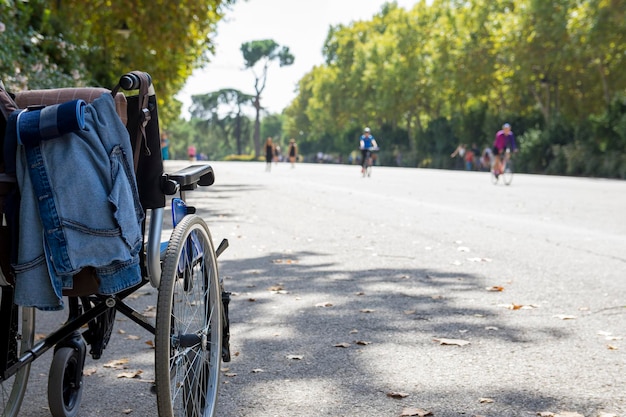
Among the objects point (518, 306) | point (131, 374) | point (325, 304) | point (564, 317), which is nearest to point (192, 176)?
point (131, 374)

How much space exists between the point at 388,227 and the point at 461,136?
44.1 m

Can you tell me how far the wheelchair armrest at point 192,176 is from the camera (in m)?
3.33

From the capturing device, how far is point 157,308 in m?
2.89

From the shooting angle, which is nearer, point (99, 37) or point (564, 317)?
point (564, 317)

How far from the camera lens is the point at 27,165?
279cm

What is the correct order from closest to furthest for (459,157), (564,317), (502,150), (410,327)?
(410,327) < (564,317) < (502,150) < (459,157)

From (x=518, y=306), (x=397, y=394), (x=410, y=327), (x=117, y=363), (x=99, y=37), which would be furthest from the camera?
(x=99, y=37)

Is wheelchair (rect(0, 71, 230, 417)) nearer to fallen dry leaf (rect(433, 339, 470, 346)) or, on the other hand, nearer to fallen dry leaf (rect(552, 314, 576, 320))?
fallen dry leaf (rect(433, 339, 470, 346))

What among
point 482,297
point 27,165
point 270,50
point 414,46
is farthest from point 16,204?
point 270,50

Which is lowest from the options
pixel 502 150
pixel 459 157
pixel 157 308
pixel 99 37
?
pixel 459 157

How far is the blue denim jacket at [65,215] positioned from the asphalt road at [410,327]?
1174mm

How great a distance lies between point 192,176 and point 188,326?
1.87 feet

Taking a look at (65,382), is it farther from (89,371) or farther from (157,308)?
(89,371)

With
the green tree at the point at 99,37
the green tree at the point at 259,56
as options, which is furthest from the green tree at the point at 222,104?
the green tree at the point at 99,37
